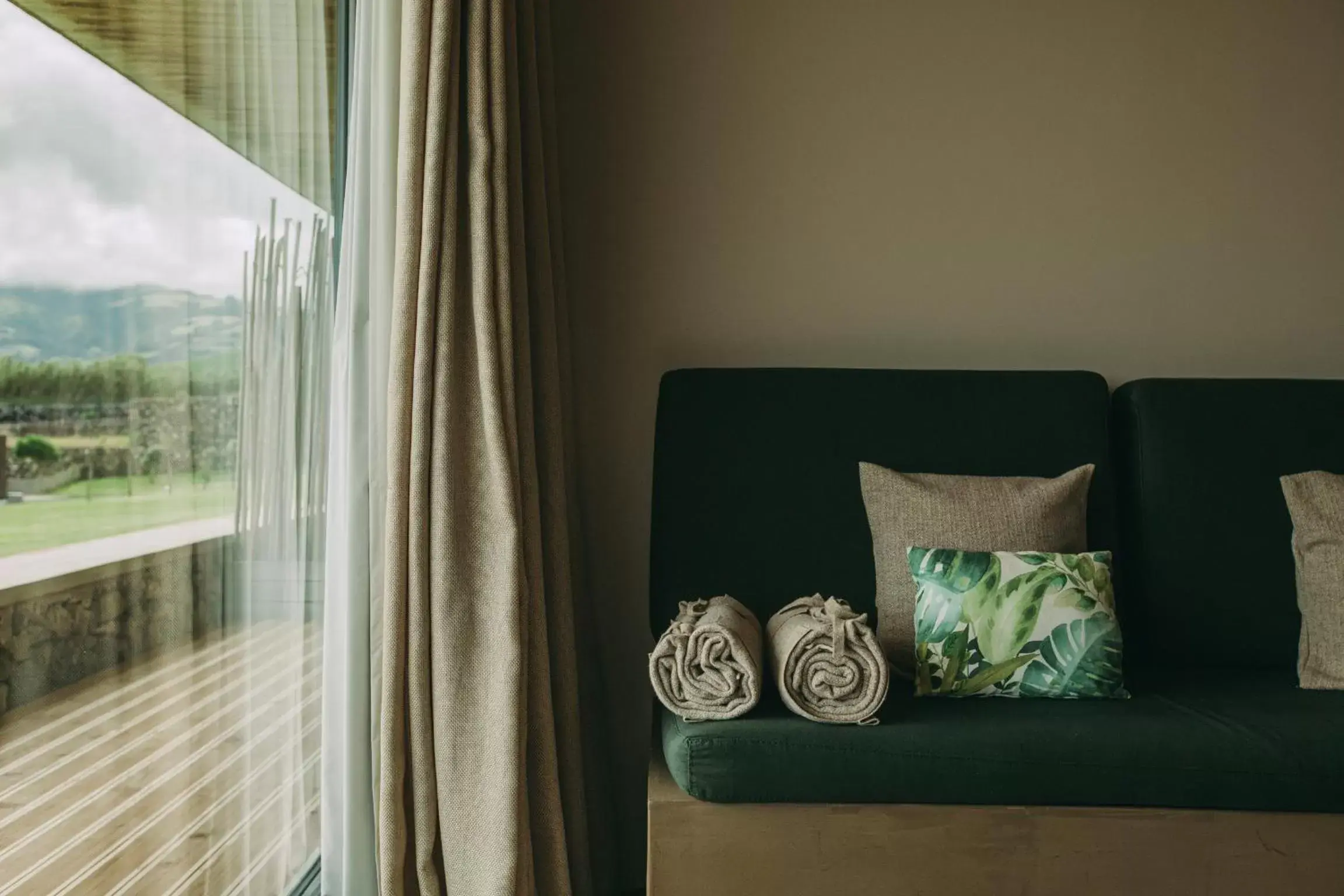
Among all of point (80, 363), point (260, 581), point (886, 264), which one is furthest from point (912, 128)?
point (80, 363)

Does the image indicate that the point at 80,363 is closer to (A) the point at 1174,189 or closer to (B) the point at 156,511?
(B) the point at 156,511

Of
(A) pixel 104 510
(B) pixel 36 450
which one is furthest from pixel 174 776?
(B) pixel 36 450

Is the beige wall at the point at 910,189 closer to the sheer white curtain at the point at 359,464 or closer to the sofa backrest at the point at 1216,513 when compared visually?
the sofa backrest at the point at 1216,513

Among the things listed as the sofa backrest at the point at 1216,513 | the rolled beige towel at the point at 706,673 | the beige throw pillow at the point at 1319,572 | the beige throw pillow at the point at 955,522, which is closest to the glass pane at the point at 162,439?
the rolled beige towel at the point at 706,673

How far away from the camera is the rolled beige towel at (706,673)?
1603mm

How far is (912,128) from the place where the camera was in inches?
94.8

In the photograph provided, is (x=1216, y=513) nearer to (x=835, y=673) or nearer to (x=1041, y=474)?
(x=1041, y=474)

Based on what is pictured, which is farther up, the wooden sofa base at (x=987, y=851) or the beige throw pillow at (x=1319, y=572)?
the beige throw pillow at (x=1319, y=572)

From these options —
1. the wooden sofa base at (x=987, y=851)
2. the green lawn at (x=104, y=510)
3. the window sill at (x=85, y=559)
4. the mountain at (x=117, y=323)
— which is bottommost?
the wooden sofa base at (x=987, y=851)

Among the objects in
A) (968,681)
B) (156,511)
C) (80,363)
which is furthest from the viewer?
(968,681)

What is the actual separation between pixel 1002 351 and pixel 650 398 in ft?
2.93

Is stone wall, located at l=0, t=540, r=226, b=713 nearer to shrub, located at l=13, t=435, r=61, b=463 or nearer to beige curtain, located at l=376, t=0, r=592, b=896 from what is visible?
shrub, located at l=13, t=435, r=61, b=463

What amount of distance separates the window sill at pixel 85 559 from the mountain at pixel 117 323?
0.20m

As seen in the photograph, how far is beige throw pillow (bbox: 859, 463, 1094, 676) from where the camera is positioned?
6.36 ft
